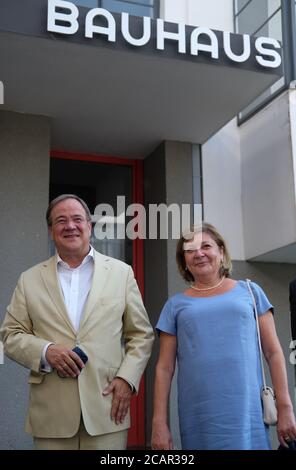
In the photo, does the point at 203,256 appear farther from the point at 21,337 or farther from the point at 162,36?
the point at 162,36

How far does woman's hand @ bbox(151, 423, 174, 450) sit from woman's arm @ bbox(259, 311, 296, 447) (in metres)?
0.55

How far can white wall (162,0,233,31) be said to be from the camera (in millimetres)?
6746

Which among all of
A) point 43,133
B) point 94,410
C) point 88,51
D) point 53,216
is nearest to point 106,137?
point 43,133

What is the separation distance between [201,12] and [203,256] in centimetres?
461

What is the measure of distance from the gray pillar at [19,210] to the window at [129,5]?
134cm

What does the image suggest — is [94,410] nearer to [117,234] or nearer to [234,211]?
[117,234]

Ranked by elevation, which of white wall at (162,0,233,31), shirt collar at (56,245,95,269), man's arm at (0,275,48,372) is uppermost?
white wall at (162,0,233,31)

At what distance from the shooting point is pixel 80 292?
3111mm

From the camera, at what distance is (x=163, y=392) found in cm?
306

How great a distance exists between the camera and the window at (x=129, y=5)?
6133 mm

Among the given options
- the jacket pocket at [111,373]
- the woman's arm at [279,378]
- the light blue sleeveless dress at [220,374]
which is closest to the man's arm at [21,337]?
the jacket pocket at [111,373]

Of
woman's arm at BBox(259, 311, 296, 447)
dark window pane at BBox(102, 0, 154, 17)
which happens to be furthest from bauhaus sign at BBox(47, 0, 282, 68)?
woman's arm at BBox(259, 311, 296, 447)

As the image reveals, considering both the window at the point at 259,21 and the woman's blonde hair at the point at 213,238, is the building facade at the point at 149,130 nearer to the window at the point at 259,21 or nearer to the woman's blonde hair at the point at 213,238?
the window at the point at 259,21

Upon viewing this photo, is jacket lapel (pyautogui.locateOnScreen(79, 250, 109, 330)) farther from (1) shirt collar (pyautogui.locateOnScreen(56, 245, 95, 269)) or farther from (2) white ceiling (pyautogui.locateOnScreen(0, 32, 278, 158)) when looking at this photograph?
(2) white ceiling (pyautogui.locateOnScreen(0, 32, 278, 158))
